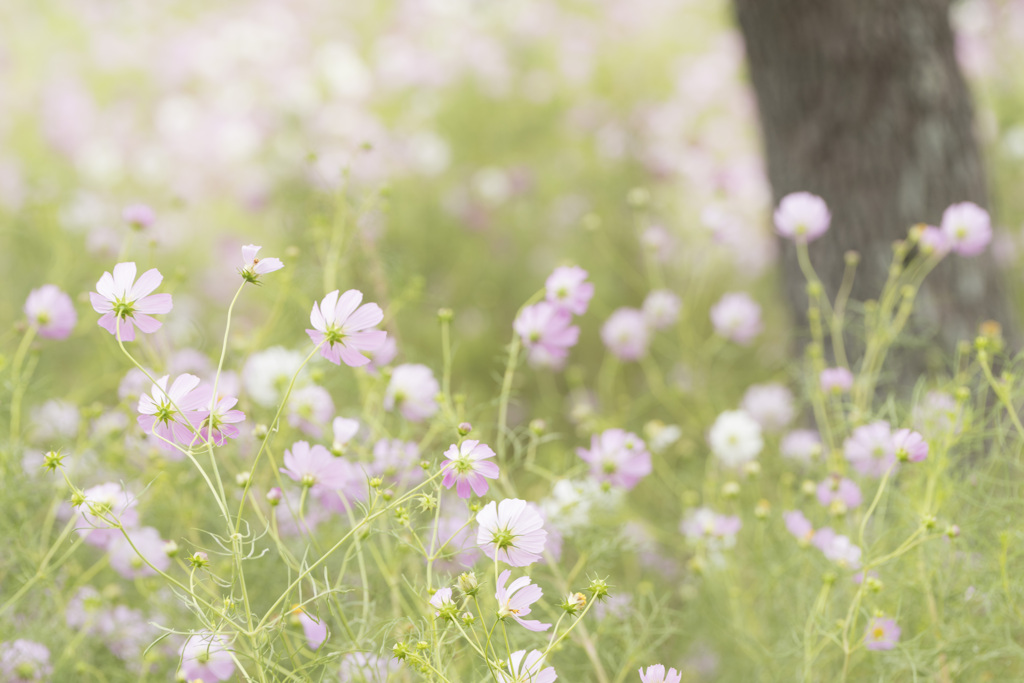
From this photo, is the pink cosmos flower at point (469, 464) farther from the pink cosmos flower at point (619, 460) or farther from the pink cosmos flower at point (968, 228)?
the pink cosmos flower at point (968, 228)

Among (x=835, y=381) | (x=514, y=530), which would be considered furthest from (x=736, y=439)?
(x=514, y=530)

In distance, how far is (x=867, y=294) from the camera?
60.5 inches

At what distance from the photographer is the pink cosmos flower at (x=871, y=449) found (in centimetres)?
94

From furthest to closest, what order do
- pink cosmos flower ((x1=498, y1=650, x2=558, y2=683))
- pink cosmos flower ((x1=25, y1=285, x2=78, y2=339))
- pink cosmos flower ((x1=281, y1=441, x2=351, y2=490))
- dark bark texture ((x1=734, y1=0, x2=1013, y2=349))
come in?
dark bark texture ((x1=734, y1=0, x2=1013, y2=349))
pink cosmos flower ((x1=25, y1=285, x2=78, y2=339))
pink cosmos flower ((x1=281, y1=441, x2=351, y2=490))
pink cosmos flower ((x1=498, y1=650, x2=558, y2=683))

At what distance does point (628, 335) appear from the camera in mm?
1512

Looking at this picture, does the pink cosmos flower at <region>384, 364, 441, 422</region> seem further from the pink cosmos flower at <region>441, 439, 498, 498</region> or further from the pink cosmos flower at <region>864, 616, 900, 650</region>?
the pink cosmos flower at <region>864, 616, 900, 650</region>

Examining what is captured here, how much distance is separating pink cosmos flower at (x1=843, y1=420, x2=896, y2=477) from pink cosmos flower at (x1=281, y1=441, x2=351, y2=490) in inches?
24.4

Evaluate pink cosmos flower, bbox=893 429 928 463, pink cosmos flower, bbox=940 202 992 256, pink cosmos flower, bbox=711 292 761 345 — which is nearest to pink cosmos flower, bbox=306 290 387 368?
pink cosmos flower, bbox=893 429 928 463

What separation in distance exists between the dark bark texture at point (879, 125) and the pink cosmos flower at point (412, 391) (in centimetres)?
97

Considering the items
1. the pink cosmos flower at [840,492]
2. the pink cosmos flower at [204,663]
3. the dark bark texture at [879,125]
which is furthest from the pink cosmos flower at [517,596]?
the dark bark texture at [879,125]

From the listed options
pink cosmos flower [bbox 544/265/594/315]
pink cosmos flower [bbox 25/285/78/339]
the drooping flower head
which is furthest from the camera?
the drooping flower head

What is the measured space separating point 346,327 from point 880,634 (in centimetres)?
62

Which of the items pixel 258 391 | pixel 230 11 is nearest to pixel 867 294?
pixel 258 391

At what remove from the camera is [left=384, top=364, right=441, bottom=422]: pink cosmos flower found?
936 mm
